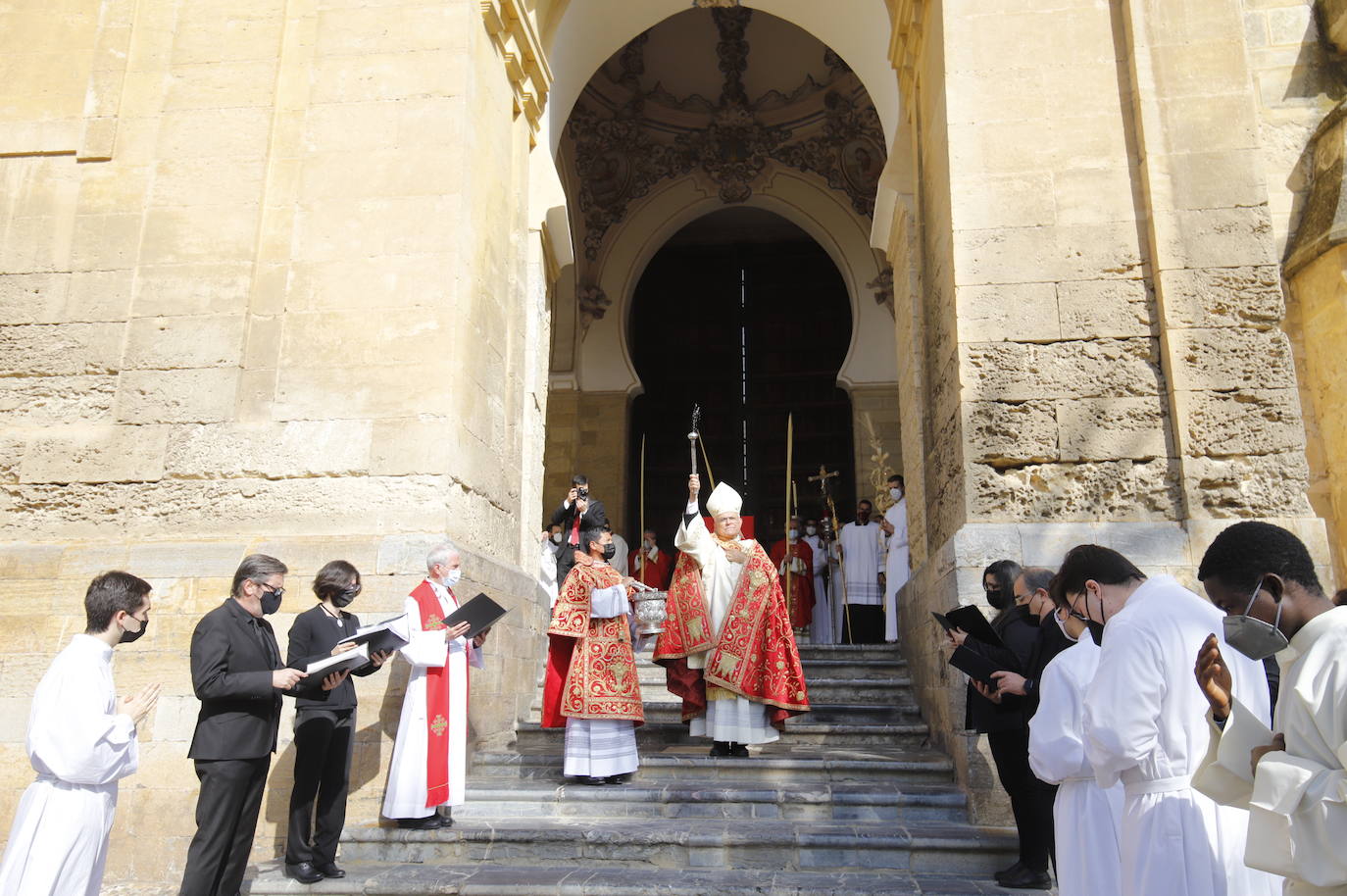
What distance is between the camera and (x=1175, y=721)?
3223mm

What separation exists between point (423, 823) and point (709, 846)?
159 cm

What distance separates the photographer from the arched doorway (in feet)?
52.1

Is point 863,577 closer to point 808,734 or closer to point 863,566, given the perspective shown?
point 863,566

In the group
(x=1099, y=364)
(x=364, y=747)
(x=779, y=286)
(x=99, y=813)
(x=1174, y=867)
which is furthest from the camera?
(x=779, y=286)

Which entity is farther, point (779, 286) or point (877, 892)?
point (779, 286)

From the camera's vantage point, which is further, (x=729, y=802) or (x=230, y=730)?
(x=729, y=802)

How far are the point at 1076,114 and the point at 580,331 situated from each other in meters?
9.10

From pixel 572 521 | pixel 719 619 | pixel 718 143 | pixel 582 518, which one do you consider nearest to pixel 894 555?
pixel 572 521

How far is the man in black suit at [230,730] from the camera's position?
435cm

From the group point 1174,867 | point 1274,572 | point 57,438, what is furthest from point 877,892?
point 57,438

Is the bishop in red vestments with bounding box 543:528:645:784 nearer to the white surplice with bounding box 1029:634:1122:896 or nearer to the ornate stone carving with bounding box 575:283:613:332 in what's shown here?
the white surplice with bounding box 1029:634:1122:896

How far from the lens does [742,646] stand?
269 inches

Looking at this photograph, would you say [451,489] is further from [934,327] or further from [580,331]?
[580,331]

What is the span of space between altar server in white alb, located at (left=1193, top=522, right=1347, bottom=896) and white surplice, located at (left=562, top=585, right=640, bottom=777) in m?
4.08
